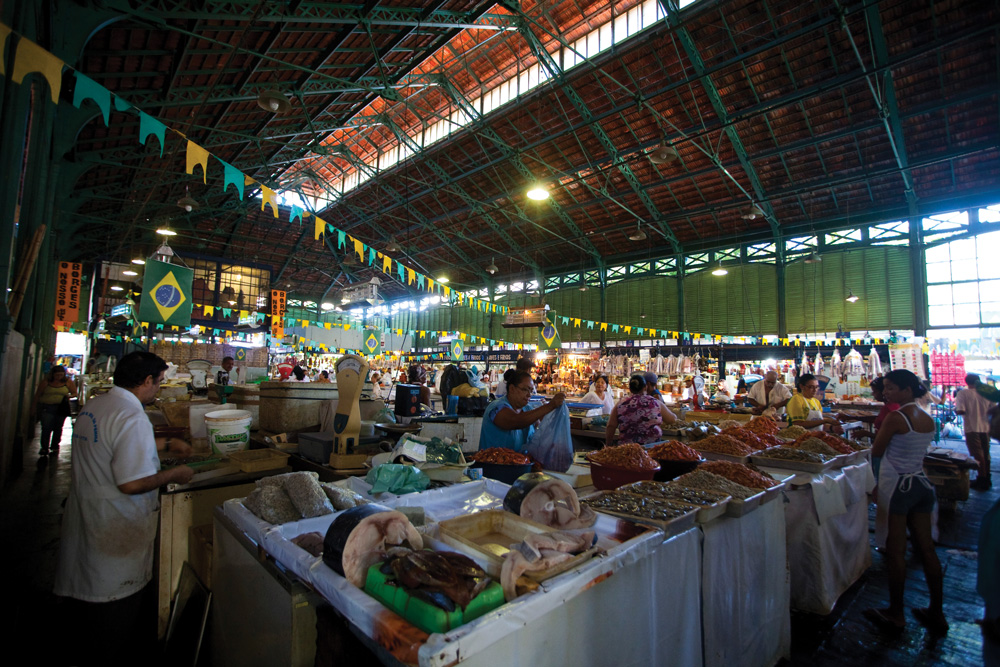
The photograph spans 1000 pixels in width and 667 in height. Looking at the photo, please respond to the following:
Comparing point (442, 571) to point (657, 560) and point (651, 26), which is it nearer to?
point (657, 560)

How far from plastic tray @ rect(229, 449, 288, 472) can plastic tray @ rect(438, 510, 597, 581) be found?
173 cm

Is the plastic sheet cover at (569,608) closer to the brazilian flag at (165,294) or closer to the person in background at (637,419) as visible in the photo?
the person in background at (637,419)

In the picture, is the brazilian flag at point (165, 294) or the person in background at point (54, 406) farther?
the person in background at point (54, 406)

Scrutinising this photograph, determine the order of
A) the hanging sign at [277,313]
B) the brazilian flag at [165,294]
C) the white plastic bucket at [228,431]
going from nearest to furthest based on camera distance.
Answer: the white plastic bucket at [228,431]
the brazilian flag at [165,294]
the hanging sign at [277,313]

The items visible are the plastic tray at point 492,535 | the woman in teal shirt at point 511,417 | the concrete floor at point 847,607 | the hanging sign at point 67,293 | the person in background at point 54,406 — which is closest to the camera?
the plastic tray at point 492,535

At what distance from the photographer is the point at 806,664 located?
2.75m

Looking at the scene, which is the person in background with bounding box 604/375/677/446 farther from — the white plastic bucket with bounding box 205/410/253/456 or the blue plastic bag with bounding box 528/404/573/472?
the white plastic bucket with bounding box 205/410/253/456

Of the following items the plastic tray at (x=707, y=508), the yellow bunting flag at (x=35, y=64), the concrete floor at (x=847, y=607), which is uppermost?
the yellow bunting flag at (x=35, y=64)

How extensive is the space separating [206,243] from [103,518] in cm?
2273

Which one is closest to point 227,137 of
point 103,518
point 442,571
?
point 103,518

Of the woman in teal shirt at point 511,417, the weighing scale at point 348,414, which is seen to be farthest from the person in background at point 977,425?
the weighing scale at point 348,414

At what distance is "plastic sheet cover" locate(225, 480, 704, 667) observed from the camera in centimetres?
113

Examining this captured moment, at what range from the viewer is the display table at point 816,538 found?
128 inches

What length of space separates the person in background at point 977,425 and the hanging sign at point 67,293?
17.4 meters
